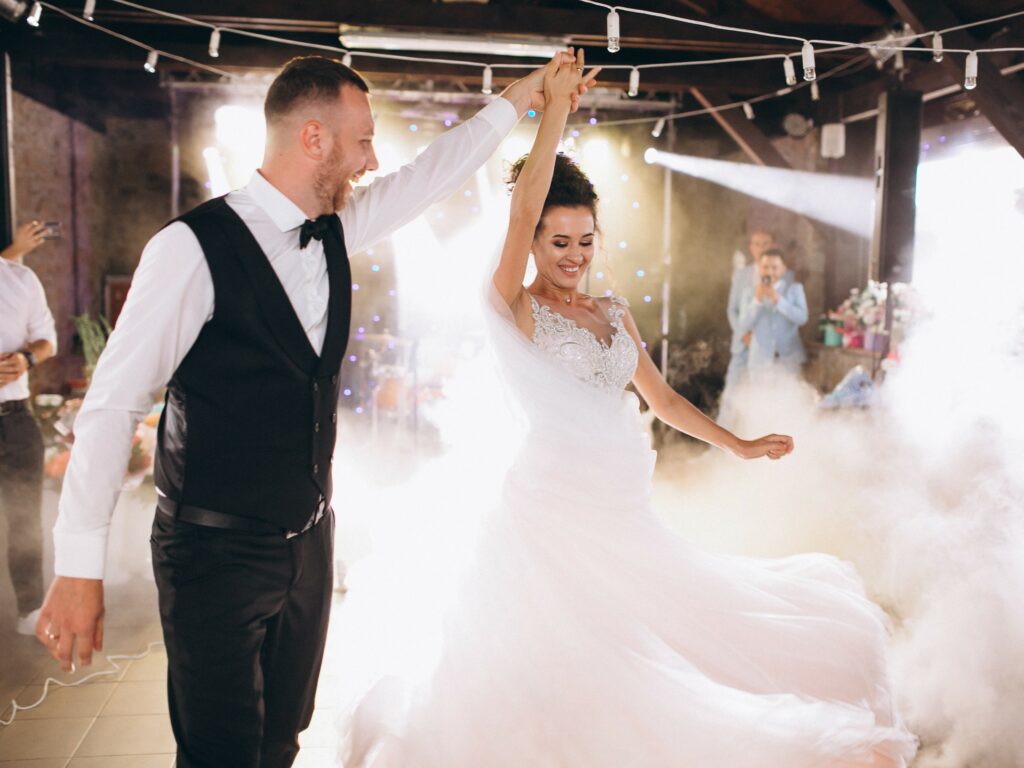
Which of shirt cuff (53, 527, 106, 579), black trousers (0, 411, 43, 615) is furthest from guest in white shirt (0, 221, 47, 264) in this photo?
shirt cuff (53, 527, 106, 579)

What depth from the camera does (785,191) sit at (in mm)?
8539

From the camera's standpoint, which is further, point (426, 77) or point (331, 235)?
point (426, 77)

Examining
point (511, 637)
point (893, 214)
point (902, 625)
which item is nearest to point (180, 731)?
point (511, 637)

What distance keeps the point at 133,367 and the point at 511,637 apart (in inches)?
49.0

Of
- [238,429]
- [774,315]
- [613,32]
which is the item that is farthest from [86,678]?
[774,315]

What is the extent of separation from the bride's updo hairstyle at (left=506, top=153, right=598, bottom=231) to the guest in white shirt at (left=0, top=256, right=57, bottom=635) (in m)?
2.33

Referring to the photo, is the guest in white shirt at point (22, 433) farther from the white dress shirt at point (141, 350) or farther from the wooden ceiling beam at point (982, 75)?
the wooden ceiling beam at point (982, 75)

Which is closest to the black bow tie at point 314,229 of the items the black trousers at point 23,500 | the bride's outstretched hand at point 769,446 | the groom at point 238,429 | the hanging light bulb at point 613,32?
the groom at point 238,429

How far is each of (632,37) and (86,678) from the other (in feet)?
18.0

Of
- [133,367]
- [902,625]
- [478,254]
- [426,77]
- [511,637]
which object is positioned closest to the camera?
[133,367]

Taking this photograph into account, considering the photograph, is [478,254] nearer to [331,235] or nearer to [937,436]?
[937,436]

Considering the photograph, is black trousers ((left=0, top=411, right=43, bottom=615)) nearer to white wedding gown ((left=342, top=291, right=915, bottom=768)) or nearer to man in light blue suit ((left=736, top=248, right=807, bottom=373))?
white wedding gown ((left=342, top=291, right=915, bottom=768))

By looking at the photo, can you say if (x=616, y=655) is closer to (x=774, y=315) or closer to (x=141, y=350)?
(x=141, y=350)

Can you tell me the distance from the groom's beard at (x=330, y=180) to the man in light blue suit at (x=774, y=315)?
550cm
